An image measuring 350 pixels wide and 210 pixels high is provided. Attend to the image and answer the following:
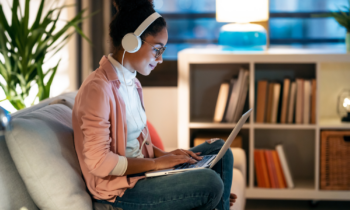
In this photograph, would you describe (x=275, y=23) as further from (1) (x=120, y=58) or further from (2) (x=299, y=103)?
(1) (x=120, y=58)

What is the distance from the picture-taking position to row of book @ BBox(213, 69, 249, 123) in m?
2.44

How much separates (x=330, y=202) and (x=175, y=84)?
54.0 inches

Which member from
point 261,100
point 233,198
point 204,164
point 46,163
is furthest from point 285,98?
point 46,163

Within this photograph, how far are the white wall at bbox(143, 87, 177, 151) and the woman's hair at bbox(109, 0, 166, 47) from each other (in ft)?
5.22

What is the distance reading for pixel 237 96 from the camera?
2.44m

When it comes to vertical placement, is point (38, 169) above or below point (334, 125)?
above

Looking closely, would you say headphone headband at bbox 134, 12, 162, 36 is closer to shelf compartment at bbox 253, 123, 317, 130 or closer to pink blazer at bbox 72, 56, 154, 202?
pink blazer at bbox 72, 56, 154, 202

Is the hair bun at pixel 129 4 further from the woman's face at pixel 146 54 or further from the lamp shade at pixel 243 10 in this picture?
the lamp shade at pixel 243 10

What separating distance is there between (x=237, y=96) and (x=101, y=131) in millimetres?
1390

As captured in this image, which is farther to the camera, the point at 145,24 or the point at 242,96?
the point at 242,96

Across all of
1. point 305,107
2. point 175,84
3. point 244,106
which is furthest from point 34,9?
point 305,107

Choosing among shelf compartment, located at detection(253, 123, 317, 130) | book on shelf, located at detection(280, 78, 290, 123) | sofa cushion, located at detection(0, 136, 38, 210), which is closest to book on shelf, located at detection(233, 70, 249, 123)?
shelf compartment, located at detection(253, 123, 317, 130)

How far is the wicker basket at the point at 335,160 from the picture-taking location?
7.79 feet

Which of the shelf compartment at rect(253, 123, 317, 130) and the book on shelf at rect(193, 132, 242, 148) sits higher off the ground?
the shelf compartment at rect(253, 123, 317, 130)
